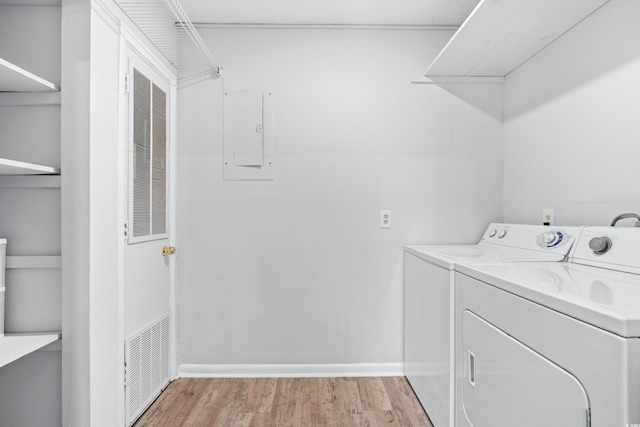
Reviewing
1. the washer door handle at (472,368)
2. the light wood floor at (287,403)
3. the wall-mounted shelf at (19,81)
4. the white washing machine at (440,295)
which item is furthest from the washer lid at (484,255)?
the wall-mounted shelf at (19,81)

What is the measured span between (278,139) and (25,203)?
54.0 inches

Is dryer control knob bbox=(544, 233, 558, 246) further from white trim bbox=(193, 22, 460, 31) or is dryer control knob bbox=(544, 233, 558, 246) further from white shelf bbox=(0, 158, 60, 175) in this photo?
white shelf bbox=(0, 158, 60, 175)

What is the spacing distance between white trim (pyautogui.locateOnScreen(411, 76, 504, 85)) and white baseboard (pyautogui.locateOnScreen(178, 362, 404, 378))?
1.91 m

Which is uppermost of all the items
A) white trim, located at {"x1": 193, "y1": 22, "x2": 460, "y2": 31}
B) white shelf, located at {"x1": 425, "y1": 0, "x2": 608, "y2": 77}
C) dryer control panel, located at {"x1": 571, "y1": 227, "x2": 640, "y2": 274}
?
white trim, located at {"x1": 193, "y1": 22, "x2": 460, "y2": 31}

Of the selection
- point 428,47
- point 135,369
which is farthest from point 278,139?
point 135,369

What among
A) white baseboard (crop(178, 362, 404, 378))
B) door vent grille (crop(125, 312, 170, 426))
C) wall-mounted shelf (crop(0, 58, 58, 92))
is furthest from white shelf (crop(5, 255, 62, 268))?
white baseboard (crop(178, 362, 404, 378))

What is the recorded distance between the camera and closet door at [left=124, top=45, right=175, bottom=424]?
70.6 inches

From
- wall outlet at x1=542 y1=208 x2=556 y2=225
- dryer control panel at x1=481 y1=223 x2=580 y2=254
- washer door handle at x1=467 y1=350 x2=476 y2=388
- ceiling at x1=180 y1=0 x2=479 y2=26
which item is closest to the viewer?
washer door handle at x1=467 y1=350 x2=476 y2=388

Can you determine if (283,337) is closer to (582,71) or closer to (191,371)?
(191,371)

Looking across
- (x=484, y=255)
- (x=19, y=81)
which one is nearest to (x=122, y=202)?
(x=19, y=81)

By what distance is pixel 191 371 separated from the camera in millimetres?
2371

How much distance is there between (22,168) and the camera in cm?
127

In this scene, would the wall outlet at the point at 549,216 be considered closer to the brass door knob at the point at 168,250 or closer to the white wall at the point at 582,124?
the white wall at the point at 582,124

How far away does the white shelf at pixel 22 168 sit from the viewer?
1179mm
